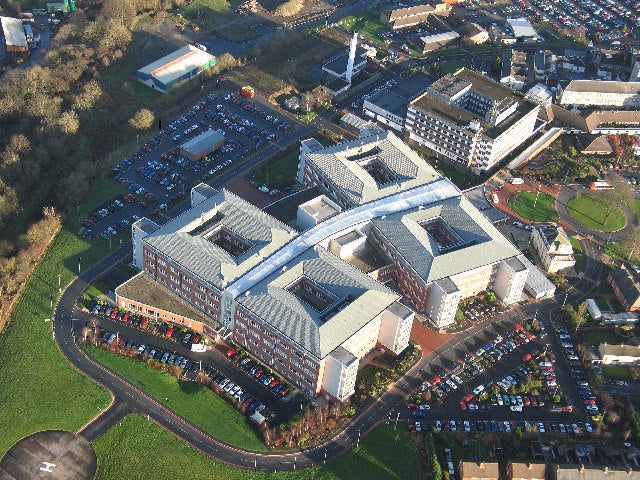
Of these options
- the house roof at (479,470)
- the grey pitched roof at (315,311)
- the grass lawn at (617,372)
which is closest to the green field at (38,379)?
the grey pitched roof at (315,311)

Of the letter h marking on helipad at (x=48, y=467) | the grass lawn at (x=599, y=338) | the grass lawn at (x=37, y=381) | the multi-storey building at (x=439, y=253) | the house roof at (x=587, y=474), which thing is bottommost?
the letter h marking on helipad at (x=48, y=467)

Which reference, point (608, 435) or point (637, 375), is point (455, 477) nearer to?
point (608, 435)

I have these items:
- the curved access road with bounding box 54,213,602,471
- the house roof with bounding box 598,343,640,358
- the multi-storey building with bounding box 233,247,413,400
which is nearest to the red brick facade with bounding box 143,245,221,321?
the multi-storey building with bounding box 233,247,413,400

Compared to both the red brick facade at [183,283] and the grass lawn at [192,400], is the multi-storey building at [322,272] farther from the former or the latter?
the grass lawn at [192,400]

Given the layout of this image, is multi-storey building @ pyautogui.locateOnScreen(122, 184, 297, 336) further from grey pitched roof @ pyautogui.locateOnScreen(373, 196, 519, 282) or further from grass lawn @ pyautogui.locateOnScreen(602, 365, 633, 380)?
grass lawn @ pyautogui.locateOnScreen(602, 365, 633, 380)

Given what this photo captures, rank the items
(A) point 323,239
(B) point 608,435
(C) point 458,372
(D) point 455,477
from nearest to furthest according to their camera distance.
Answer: (D) point 455,477, (B) point 608,435, (C) point 458,372, (A) point 323,239

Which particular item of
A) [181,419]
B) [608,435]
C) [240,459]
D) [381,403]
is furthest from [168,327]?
[608,435]
